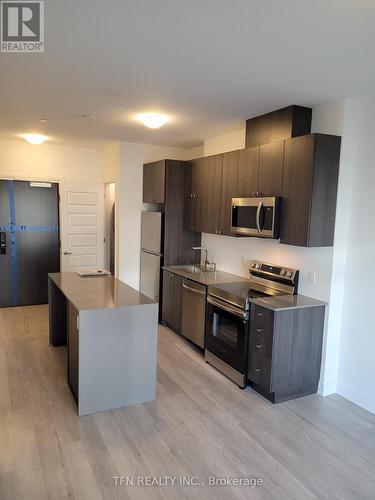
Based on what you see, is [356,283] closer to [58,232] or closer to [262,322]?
[262,322]

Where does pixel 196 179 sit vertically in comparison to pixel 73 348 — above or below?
above

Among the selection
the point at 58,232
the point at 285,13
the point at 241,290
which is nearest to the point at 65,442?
the point at 241,290

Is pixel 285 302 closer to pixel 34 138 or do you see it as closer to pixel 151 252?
pixel 151 252

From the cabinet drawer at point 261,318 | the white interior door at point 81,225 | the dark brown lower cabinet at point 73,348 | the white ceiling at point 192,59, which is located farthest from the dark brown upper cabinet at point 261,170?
the white interior door at point 81,225

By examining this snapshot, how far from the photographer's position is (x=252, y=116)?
12.8 feet

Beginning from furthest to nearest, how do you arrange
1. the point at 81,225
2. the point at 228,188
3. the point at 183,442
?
1. the point at 81,225
2. the point at 228,188
3. the point at 183,442

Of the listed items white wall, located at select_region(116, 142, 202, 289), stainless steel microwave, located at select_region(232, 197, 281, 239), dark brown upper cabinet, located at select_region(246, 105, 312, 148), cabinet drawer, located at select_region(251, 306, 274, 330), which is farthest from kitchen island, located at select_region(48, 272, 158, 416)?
white wall, located at select_region(116, 142, 202, 289)

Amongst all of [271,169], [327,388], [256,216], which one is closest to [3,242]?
[256,216]

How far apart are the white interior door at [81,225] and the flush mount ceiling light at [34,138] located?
826mm

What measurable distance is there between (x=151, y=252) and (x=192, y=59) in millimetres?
3329

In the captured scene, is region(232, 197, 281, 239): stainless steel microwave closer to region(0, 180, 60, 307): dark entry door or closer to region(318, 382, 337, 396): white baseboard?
region(318, 382, 337, 396): white baseboard

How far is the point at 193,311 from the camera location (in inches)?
173

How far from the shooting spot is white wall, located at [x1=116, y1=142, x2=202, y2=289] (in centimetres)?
566

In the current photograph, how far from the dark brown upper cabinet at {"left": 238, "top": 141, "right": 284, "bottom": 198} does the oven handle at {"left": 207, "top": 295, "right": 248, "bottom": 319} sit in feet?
3.82
